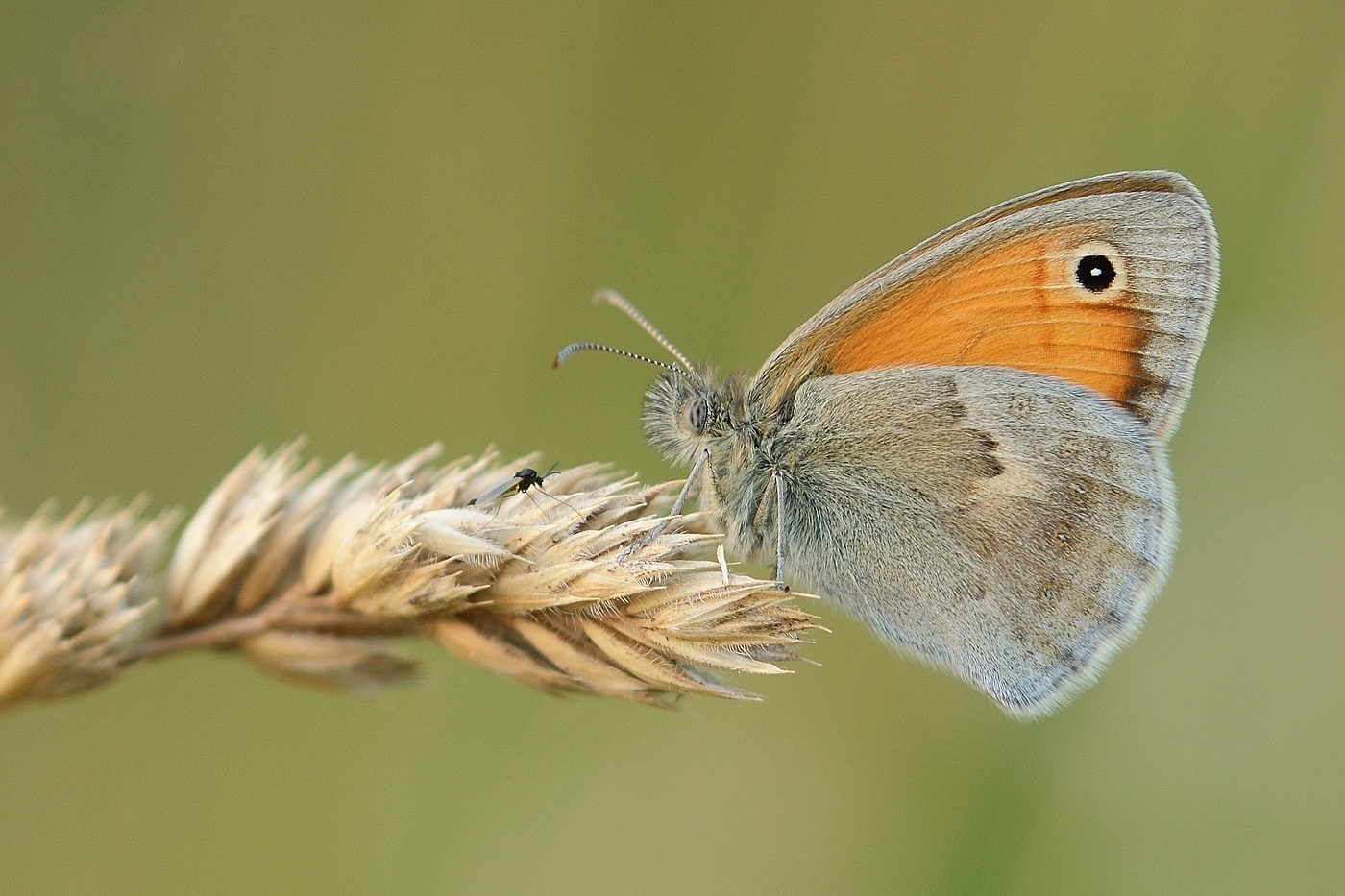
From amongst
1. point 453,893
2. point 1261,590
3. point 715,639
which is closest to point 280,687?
point 453,893

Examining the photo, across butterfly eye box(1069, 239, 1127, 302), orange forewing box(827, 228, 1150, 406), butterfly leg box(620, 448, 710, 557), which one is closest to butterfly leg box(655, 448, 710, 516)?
butterfly leg box(620, 448, 710, 557)

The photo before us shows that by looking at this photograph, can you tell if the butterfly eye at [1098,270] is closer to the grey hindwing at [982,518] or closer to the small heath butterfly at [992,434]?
the small heath butterfly at [992,434]

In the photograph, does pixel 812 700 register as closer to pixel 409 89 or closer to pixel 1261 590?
pixel 1261 590

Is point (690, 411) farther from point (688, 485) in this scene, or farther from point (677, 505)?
point (677, 505)

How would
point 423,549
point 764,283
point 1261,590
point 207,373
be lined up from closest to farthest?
point 423,549
point 1261,590
point 207,373
point 764,283

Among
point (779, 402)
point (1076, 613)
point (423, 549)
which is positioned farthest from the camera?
point (779, 402)

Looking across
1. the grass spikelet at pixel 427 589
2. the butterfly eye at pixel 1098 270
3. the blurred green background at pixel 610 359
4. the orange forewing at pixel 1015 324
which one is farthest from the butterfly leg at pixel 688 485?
the butterfly eye at pixel 1098 270

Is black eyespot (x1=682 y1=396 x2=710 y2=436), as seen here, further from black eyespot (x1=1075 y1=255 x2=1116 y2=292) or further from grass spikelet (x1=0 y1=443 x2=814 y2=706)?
black eyespot (x1=1075 y1=255 x2=1116 y2=292)
